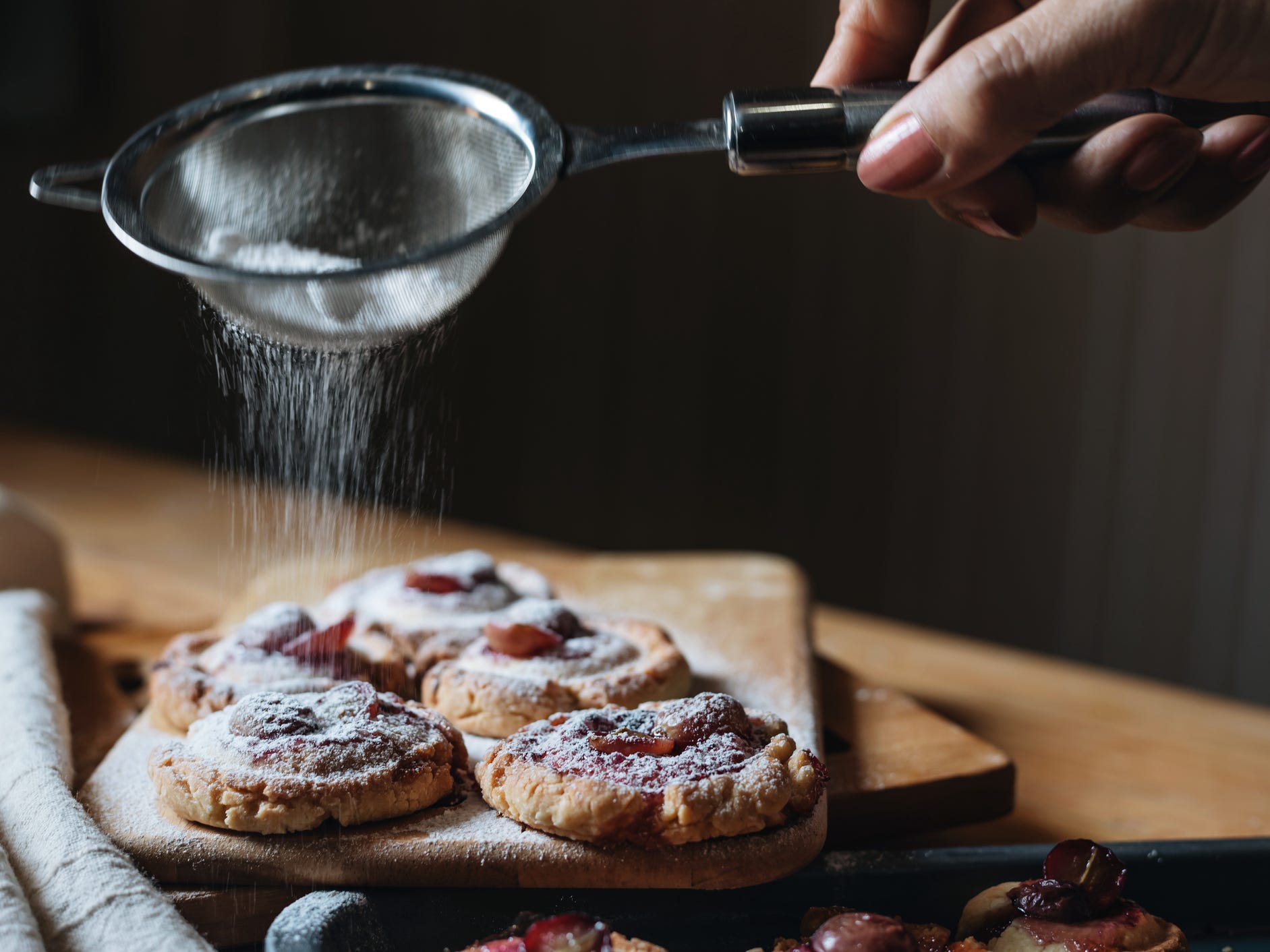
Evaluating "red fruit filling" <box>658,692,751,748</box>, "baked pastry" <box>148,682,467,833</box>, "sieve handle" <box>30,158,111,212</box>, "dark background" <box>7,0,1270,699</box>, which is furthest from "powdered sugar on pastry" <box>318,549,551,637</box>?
"dark background" <box>7,0,1270,699</box>

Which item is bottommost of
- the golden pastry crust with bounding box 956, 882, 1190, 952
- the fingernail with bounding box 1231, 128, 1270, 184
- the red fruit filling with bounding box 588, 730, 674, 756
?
the golden pastry crust with bounding box 956, 882, 1190, 952

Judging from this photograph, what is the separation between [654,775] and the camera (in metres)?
1.19

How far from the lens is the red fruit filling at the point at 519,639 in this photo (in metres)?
1.54

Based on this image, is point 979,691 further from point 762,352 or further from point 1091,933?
point 762,352

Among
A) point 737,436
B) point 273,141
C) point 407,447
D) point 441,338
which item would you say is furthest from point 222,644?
point 737,436

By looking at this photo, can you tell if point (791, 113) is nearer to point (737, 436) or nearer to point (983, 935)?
point (983, 935)

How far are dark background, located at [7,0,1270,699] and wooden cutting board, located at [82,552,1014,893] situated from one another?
49.9 inches

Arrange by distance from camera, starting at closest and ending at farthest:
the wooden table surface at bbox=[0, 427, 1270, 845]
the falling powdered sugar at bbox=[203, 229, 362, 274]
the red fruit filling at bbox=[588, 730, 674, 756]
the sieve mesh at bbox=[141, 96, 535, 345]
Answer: the red fruit filling at bbox=[588, 730, 674, 756] → the sieve mesh at bbox=[141, 96, 535, 345] → the falling powdered sugar at bbox=[203, 229, 362, 274] → the wooden table surface at bbox=[0, 427, 1270, 845]

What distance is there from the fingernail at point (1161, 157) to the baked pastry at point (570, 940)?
38.5 inches

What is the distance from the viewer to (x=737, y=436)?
12.5 ft

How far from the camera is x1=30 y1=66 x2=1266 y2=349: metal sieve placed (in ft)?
3.92

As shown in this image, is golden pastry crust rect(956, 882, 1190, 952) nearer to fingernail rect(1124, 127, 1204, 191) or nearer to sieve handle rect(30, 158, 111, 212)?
fingernail rect(1124, 127, 1204, 191)

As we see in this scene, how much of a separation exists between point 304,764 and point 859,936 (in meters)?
0.58

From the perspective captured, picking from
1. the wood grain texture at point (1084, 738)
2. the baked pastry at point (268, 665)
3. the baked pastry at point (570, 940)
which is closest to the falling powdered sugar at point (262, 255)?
the baked pastry at point (268, 665)
